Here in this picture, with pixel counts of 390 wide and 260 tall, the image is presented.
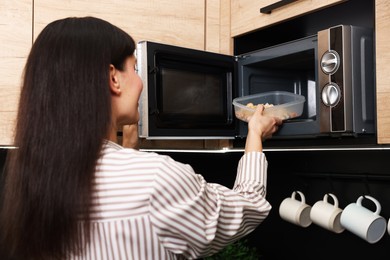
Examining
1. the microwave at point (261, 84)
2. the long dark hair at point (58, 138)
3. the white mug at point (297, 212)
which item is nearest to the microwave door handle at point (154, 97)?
the microwave at point (261, 84)

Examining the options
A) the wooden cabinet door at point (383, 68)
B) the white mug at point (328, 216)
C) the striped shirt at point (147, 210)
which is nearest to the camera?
the striped shirt at point (147, 210)

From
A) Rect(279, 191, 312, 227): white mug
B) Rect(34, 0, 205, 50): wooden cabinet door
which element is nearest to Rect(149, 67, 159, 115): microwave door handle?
Rect(34, 0, 205, 50): wooden cabinet door

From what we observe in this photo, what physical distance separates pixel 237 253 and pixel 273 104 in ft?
1.87

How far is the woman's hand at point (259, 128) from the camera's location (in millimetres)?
984

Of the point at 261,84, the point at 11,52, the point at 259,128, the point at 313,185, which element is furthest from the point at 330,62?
the point at 11,52

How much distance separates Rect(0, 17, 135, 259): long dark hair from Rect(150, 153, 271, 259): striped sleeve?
0.36 ft

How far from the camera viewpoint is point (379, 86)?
99 cm

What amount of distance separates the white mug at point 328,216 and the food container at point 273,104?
0.28 metres

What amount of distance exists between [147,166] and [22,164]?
196 mm

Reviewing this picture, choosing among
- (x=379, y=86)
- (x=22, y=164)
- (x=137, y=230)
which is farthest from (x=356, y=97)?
(x=22, y=164)

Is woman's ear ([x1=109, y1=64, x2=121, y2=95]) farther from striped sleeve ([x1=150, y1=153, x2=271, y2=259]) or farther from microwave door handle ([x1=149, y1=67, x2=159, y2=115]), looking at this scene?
microwave door handle ([x1=149, y1=67, x2=159, y2=115])

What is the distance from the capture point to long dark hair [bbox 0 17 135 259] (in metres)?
0.72

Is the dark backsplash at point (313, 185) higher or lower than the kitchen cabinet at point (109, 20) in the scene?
lower

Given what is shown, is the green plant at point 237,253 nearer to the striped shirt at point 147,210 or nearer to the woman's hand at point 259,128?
the woman's hand at point 259,128
